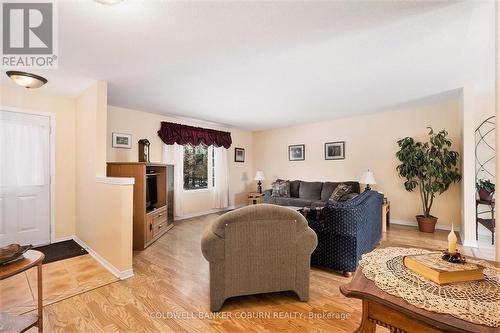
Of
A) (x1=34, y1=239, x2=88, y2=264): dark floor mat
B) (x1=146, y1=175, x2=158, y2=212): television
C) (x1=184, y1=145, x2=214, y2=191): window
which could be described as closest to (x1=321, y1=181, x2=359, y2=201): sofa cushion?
(x1=184, y1=145, x2=214, y2=191): window

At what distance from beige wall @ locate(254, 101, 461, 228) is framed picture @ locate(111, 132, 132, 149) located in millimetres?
3856

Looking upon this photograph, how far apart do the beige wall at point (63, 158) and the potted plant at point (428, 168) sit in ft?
19.0

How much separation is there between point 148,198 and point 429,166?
481cm

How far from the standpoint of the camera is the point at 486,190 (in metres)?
3.41

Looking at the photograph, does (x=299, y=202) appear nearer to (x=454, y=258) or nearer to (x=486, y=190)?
(x=486, y=190)

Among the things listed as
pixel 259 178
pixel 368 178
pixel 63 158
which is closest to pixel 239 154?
pixel 259 178

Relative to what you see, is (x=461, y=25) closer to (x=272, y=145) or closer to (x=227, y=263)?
(x=227, y=263)

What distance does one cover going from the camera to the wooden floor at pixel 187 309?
1.68 meters

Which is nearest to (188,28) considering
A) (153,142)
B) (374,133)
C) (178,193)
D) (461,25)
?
(461,25)

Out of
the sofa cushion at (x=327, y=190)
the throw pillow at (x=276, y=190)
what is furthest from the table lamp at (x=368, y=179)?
the throw pillow at (x=276, y=190)

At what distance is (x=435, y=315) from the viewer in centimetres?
75

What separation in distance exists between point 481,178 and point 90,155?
6112 millimetres

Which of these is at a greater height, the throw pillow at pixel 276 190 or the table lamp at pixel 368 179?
the table lamp at pixel 368 179

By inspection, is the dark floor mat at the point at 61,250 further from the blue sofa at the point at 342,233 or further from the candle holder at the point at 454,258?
the candle holder at the point at 454,258
